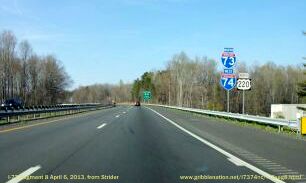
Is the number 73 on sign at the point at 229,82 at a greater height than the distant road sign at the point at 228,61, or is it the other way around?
the distant road sign at the point at 228,61

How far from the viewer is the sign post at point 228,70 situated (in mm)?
31188

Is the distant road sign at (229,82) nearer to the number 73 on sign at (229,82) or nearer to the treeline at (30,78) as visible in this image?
the number 73 on sign at (229,82)

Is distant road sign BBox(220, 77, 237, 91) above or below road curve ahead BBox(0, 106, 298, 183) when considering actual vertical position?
above

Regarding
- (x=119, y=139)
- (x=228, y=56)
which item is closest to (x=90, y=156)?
(x=119, y=139)

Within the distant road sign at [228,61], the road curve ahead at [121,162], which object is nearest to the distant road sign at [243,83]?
the distant road sign at [228,61]

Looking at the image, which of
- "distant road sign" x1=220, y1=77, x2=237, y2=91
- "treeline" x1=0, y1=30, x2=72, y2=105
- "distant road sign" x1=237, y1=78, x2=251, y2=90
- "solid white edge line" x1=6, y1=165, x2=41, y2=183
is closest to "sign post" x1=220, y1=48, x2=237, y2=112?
"distant road sign" x1=220, y1=77, x2=237, y2=91

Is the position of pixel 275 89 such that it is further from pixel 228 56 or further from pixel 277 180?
pixel 277 180

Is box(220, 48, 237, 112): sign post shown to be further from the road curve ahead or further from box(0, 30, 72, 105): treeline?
box(0, 30, 72, 105): treeline

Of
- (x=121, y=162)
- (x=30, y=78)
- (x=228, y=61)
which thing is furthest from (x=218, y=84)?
(x=121, y=162)

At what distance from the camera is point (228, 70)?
31.5m

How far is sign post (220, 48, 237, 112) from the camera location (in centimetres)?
3119

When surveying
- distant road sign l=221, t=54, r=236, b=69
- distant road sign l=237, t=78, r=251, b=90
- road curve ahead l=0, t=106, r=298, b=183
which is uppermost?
distant road sign l=221, t=54, r=236, b=69

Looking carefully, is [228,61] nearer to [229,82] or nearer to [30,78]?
[229,82]

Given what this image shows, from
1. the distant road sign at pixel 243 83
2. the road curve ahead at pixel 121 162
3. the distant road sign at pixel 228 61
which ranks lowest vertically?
the road curve ahead at pixel 121 162
